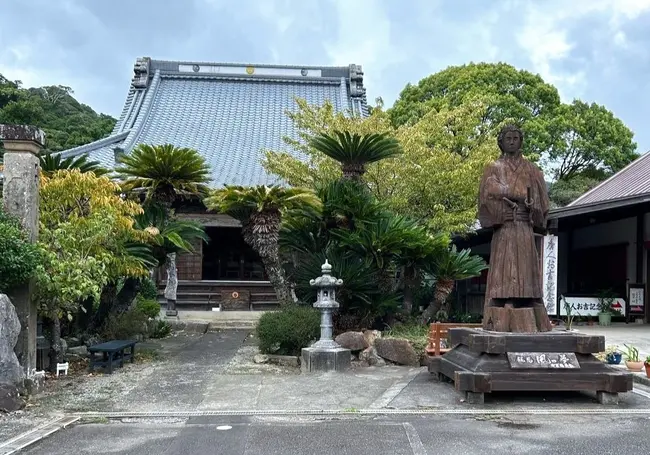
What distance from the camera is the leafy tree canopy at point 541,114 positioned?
2642 cm

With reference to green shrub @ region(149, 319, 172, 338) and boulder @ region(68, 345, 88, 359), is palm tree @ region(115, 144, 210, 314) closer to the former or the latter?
boulder @ region(68, 345, 88, 359)

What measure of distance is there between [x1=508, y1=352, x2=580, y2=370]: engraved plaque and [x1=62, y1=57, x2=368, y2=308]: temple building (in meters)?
11.5

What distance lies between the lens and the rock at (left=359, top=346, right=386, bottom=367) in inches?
411

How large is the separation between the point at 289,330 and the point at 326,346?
96cm

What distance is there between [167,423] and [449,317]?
445 inches

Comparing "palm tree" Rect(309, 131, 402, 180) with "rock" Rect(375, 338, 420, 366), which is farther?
"palm tree" Rect(309, 131, 402, 180)

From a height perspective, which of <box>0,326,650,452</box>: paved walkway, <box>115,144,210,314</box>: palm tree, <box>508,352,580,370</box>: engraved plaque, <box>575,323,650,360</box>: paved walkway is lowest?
<box>0,326,650,452</box>: paved walkway

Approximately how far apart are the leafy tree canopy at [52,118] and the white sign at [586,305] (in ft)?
58.8

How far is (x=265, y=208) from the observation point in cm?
1084

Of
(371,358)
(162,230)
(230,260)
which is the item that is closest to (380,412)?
(371,358)

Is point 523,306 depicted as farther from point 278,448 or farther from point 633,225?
point 633,225

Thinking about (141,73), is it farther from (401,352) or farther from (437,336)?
(437,336)

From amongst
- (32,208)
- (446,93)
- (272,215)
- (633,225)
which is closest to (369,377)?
(272,215)

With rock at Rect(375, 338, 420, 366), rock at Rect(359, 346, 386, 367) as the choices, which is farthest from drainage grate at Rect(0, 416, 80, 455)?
rock at Rect(375, 338, 420, 366)
